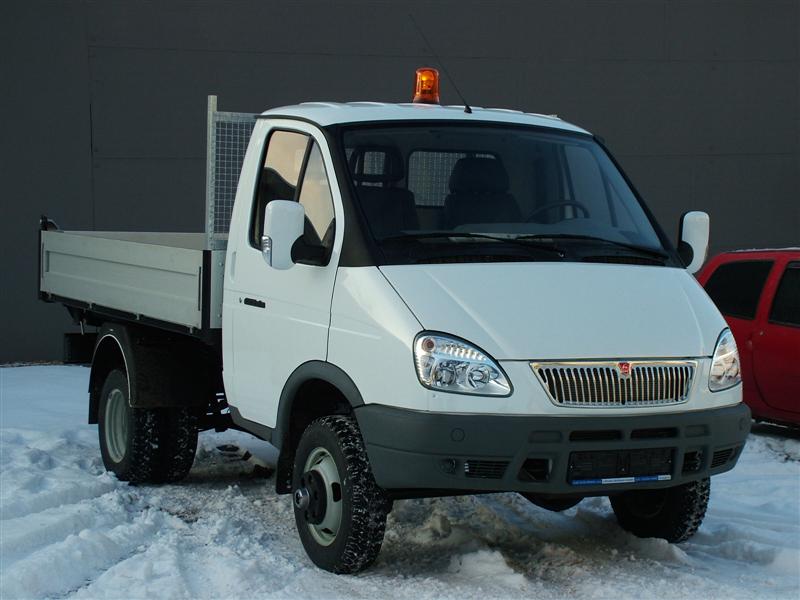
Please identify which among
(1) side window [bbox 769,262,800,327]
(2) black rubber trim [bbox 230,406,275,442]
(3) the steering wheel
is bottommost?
(2) black rubber trim [bbox 230,406,275,442]

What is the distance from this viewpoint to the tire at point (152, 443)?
7691 millimetres

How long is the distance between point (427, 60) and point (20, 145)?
14.8ft

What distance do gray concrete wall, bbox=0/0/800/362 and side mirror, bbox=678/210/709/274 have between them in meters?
7.56

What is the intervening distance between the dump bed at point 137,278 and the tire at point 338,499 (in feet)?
4.40

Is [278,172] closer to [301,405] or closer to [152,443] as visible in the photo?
[301,405]

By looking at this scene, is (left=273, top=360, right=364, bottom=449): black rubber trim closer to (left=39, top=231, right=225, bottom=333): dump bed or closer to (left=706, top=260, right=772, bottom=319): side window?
(left=39, top=231, right=225, bottom=333): dump bed

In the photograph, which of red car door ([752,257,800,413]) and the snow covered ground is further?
red car door ([752,257,800,413])

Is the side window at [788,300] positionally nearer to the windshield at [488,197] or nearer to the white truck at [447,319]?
the white truck at [447,319]

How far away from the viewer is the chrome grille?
16.7ft

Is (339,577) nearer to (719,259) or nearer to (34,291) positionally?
(719,259)

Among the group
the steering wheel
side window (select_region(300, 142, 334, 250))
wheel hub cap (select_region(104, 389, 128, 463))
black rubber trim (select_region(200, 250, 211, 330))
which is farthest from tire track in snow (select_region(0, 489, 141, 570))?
the steering wheel

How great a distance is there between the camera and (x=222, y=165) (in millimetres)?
7086

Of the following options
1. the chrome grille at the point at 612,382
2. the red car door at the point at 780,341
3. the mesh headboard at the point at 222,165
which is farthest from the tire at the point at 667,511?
the red car door at the point at 780,341

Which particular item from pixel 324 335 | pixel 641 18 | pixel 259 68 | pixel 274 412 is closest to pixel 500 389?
pixel 324 335
